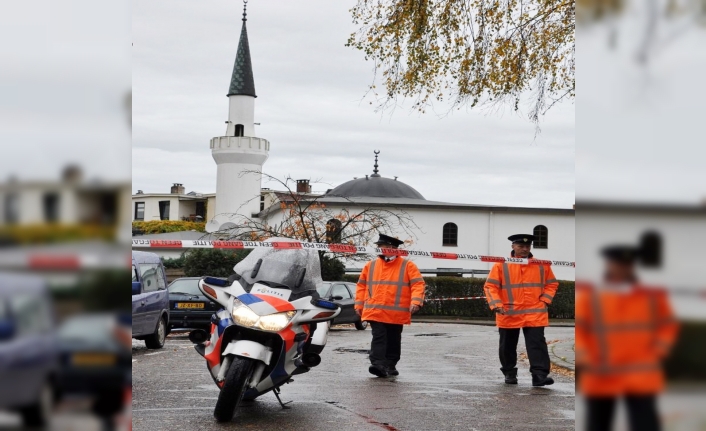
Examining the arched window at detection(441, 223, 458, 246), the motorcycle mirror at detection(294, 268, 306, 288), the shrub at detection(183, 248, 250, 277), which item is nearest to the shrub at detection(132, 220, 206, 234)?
the arched window at detection(441, 223, 458, 246)

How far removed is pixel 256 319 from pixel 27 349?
669 cm

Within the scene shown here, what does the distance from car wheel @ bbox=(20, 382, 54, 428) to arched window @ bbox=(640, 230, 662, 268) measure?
2.41 feet

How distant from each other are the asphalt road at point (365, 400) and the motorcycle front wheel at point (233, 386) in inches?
5.1

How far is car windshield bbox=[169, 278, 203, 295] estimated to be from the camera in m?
21.3

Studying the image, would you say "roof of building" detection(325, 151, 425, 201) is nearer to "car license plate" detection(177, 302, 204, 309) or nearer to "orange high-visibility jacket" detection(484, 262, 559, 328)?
"car license plate" detection(177, 302, 204, 309)

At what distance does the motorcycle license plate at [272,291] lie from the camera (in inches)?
316

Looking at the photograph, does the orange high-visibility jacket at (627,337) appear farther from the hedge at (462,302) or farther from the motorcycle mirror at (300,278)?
the hedge at (462,302)

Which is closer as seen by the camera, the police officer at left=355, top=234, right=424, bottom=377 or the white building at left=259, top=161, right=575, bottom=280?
the police officer at left=355, top=234, right=424, bottom=377

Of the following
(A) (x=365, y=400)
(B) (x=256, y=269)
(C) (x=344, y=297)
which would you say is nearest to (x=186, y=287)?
(C) (x=344, y=297)

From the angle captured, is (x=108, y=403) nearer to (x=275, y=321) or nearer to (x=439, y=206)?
(x=275, y=321)

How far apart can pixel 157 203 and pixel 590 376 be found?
102m

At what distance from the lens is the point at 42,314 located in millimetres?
1131

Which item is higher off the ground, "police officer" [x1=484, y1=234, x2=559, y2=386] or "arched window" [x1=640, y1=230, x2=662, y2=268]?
"arched window" [x1=640, y1=230, x2=662, y2=268]

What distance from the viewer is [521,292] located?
36.1 feet
